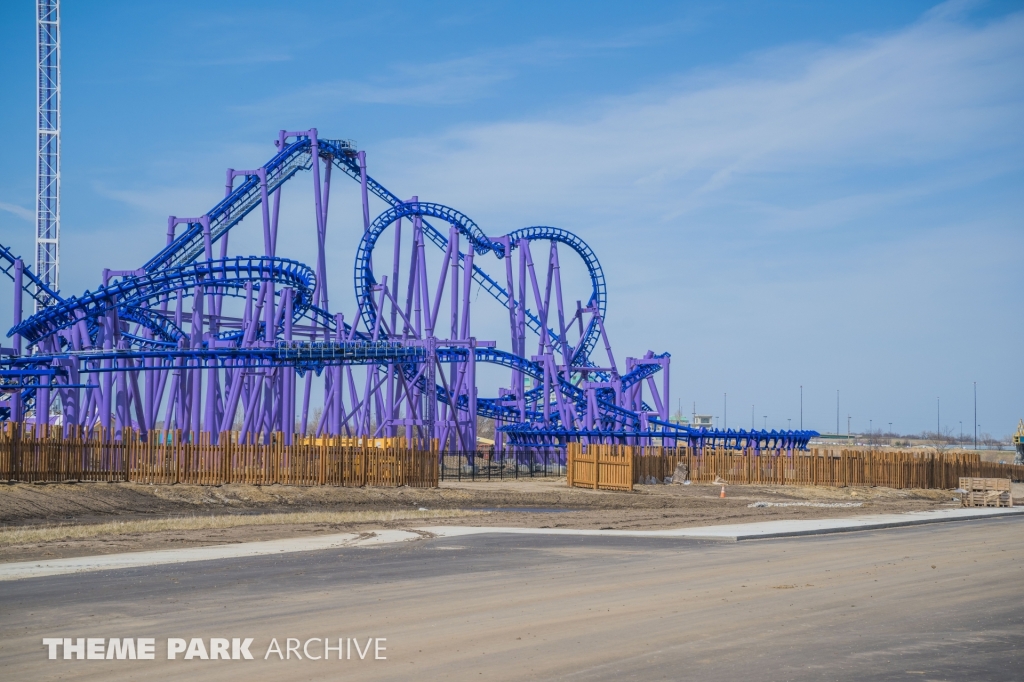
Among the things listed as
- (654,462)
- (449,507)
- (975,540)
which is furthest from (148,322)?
(975,540)

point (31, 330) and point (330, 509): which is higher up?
point (31, 330)

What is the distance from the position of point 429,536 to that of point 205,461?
13274 mm

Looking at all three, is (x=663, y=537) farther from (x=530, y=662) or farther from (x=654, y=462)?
(x=654, y=462)

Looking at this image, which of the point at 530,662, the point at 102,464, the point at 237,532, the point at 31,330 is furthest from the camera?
the point at 31,330

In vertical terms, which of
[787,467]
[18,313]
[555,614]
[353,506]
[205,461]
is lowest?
[353,506]

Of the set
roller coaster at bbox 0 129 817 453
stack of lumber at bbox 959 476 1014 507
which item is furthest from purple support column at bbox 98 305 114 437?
stack of lumber at bbox 959 476 1014 507

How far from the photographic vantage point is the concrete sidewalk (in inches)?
463

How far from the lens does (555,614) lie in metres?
8.93

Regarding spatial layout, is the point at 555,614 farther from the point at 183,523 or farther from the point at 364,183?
the point at 364,183

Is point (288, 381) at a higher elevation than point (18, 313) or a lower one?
lower

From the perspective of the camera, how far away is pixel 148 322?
42.7 meters

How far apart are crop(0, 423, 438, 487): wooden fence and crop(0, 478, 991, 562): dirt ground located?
883mm

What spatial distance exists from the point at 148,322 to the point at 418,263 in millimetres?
10759

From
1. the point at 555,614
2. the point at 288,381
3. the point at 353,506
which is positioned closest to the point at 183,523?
the point at 353,506
